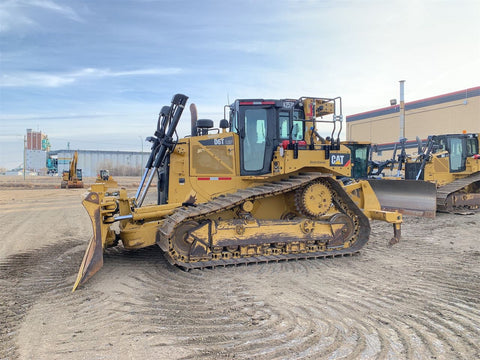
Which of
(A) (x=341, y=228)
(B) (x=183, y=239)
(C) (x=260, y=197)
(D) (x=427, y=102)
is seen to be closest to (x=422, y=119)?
(D) (x=427, y=102)

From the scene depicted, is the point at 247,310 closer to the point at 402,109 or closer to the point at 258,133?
the point at 258,133

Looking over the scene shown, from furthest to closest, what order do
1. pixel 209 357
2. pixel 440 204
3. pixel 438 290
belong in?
pixel 440 204
pixel 438 290
pixel 209 357

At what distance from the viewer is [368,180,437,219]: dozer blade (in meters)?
11.7

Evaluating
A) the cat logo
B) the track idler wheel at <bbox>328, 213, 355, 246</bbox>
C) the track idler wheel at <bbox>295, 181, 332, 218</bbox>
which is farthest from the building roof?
the track idler wheel at <bbox>295, 181, 332, 218</bbox>

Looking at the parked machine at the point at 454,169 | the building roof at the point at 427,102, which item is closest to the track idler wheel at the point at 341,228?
the parked machine at the point at 454,169

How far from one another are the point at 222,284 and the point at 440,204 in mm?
10470

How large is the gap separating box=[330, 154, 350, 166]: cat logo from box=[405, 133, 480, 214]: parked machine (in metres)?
7.78

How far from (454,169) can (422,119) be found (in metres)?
27.3

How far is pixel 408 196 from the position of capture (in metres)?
12.3

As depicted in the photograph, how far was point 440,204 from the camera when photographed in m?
13.4

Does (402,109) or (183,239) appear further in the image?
(402,109)

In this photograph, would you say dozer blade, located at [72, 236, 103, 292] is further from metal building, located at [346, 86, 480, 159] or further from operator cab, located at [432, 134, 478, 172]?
metal building, located at [346, 86, 480, 159]

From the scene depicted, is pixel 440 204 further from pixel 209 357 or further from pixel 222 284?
pixel 209 357

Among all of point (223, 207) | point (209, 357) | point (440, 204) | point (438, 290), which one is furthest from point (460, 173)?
point (209, 357)
